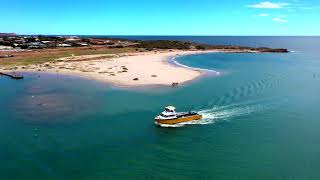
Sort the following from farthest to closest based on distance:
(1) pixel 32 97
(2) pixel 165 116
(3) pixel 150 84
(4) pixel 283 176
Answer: (3) pixel 150 84 → (1) pixel 32 97 → (2) pixel 165 116 → (4) pixel 283 176

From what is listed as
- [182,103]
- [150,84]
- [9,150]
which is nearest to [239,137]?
[182,103]

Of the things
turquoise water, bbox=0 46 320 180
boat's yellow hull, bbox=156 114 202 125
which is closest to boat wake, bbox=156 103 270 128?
turquoise water, bbox=0 46 320 180

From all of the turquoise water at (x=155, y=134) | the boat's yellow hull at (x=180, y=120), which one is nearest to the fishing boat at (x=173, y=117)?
the boat's yellow hull at (x=180, y=120)

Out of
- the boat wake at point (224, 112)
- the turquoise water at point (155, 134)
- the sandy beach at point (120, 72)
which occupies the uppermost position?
the sandy beach at point (120, 72)

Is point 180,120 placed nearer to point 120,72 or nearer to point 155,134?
point 155,134

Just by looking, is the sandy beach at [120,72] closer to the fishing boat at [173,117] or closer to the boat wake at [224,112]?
the boat wake at [224,112]

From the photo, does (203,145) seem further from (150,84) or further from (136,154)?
(150,84)

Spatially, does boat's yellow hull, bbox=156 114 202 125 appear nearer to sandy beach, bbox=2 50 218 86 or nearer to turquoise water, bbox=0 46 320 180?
turquoise water, bbox=0 46 320 180
